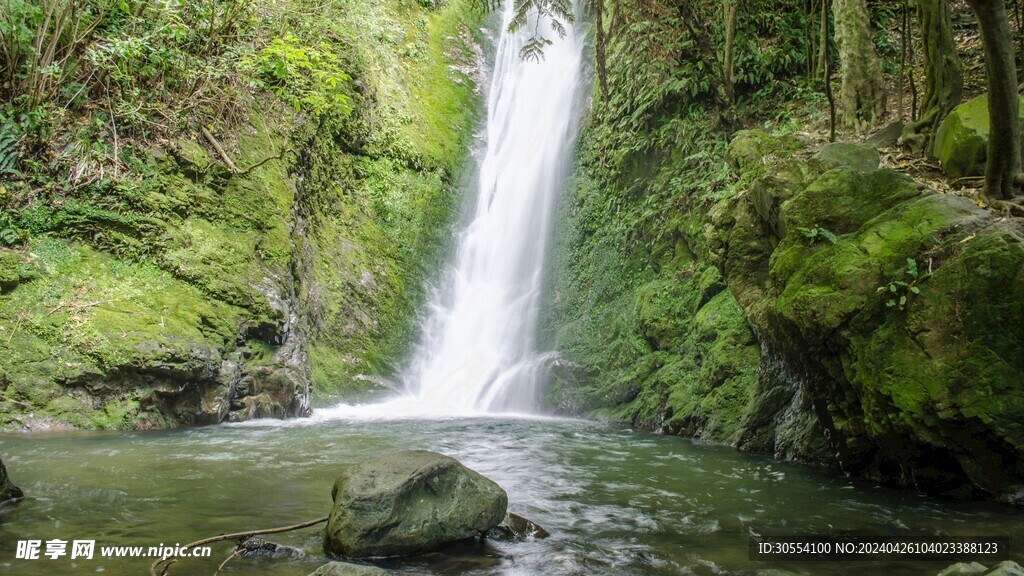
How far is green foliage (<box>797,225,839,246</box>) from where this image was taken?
5430 mm

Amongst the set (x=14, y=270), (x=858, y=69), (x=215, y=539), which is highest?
(x=858, y=69)

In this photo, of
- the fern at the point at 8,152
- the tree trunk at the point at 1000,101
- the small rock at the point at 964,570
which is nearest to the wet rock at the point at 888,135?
the tree trunk at the point at 1000,101

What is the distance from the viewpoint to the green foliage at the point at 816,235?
5.43 metres

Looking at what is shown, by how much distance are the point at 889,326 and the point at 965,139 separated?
2649 mm

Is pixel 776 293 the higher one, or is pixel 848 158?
pixel 848 158

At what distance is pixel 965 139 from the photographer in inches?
236

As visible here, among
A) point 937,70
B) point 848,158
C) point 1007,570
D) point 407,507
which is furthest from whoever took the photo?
point 937,70

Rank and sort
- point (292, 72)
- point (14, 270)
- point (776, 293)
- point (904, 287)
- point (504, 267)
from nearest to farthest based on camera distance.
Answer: point (904, 287) → point (776, 293) → point (14, 270) → point (292, 72) → point (504, 267)

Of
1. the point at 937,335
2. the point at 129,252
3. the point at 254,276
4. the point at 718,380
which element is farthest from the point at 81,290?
the point at 937,335

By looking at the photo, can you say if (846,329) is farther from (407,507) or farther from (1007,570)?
(407,507)

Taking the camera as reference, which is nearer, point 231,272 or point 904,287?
point 904,287

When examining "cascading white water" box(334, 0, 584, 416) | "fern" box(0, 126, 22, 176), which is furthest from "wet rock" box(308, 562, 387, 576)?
"fern" box(0, 126, 22, 176)

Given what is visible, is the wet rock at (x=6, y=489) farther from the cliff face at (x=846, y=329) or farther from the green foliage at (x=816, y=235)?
the green foliage at (x=816, y=235)

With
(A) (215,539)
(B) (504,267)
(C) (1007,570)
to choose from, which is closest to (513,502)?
(A) (215,539)
